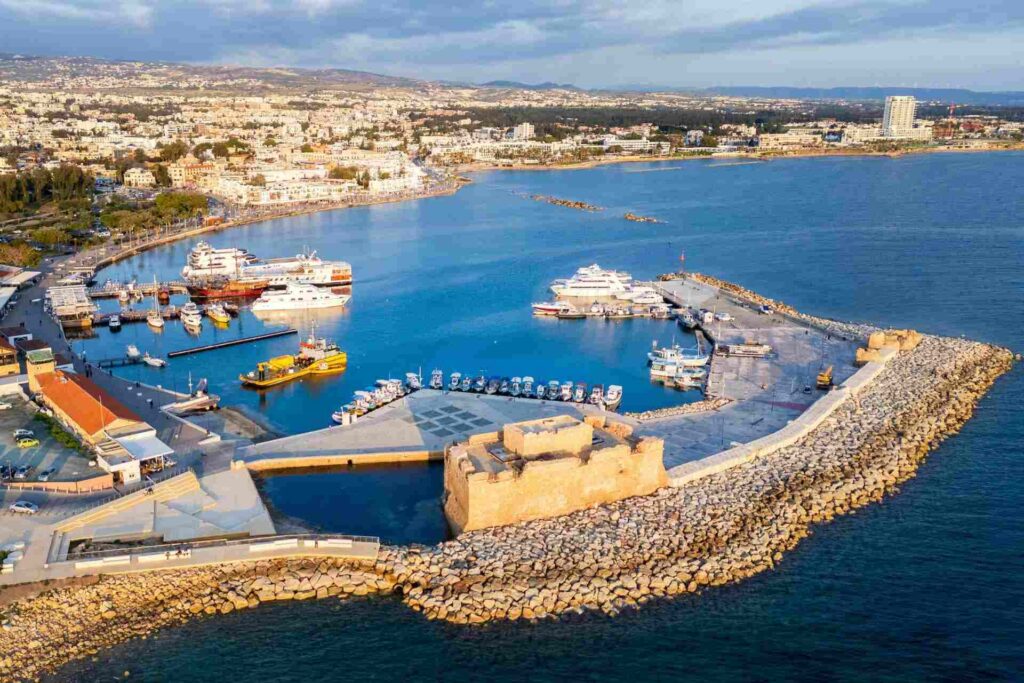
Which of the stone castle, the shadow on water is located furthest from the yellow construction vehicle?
the shadow on water

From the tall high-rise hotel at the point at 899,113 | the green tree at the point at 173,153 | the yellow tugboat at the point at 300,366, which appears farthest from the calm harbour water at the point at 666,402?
the tall high-rise hotel at the point at 899,113

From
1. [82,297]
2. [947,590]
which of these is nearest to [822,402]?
[947,590]

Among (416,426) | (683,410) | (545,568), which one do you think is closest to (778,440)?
(683,410)

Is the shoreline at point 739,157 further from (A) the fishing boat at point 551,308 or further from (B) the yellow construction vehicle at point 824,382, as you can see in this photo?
(B) the yellow construction vehicle at point 824,382

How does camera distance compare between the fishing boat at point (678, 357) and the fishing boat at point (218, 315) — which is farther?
the fishing boat at point (218, 315)

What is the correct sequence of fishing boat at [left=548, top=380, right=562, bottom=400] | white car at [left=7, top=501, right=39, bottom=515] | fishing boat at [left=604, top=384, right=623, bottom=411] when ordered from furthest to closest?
fishing boat at [left=548, top=380, right=562, bottom=400] → fishing boat at [left=604, top=384, right=623, bottom=411] → white car at [left=7, top=501, right=39, bottom=515]

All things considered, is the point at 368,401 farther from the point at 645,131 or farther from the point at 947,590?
the point at 645,131

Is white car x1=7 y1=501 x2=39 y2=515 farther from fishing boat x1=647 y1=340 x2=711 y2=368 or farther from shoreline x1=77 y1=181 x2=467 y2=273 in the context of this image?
shoreline x1=77 y1=181 x2=467 y2=273
